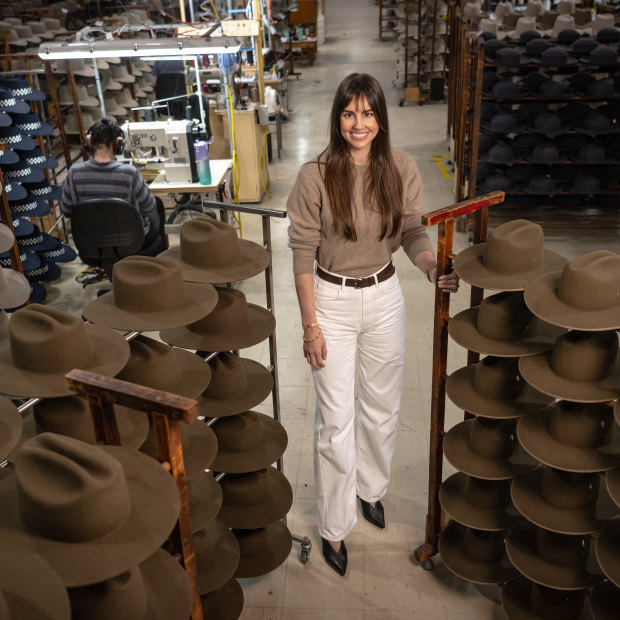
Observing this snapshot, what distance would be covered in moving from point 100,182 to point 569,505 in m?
3.67

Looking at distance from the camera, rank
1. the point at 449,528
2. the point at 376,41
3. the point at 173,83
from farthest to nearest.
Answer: the point at 376,41
the point at 173,83
the point at 449,528

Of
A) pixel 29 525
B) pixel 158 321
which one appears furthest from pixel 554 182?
pixel 29 525

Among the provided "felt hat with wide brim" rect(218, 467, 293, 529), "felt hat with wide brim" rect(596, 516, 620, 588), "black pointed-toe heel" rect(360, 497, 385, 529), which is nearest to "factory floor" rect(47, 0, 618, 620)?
"black pointed-toe heel" rect(360, 497, 385, 529)

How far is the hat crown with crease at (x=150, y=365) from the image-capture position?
7.08ft

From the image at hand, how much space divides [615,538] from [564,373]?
0.54 meters

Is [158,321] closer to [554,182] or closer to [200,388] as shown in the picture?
[200,388]

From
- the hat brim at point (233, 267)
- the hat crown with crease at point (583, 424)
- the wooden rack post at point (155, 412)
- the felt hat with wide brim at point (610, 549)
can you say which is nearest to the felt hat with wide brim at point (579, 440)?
the hat crown with crease at point (583, 424)

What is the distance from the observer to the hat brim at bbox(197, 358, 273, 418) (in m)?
2.58

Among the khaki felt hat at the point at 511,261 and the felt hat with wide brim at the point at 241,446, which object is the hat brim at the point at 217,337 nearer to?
the felt hat with wide brim at the point at 241,446

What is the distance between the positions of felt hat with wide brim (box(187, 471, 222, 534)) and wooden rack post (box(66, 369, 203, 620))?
0.59m

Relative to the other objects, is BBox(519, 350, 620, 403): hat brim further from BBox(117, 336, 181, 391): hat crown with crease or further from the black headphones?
the black headphones

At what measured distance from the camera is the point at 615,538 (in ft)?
7.35

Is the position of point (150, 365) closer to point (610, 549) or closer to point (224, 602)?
point (224, 602)

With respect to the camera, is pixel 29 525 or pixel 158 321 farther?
pixel 158 321
